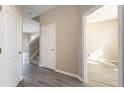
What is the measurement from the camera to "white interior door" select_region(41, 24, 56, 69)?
16.9ft

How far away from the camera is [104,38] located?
297 inches

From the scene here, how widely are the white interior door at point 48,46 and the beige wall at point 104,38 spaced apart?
143 inches

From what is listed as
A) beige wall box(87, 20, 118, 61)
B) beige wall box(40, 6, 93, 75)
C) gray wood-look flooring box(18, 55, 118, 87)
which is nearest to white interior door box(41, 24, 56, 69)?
beige wall box(40, 6, 93, 75)

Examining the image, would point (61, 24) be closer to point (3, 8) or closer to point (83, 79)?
point (83, 79)

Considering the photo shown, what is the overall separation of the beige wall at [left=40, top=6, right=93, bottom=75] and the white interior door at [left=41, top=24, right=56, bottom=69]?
251 mm

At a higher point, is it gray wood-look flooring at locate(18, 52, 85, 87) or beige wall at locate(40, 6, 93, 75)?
beige wall at locate(40, 6, 93, 75)

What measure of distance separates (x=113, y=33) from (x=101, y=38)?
2.55 ft

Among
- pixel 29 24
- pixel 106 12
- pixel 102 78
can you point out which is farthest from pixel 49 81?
pixel 29 24

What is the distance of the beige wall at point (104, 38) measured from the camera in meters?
7.13

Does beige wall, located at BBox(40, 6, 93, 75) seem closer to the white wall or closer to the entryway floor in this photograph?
the entryway floor

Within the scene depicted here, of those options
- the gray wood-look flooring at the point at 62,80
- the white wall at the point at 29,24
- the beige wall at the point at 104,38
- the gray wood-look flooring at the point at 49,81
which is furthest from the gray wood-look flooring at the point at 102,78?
the white wall at the point at 29,24

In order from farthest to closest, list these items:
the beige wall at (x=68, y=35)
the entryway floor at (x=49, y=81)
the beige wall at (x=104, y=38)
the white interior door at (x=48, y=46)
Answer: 1. the beige wall at (x=104, y=38)
2. the white interior door at (x=48, y=46)
3. the beige wall at (x=68, y=35)
4. the entryway floor at (x=49, y=81)

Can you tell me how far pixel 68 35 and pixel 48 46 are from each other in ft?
4.61

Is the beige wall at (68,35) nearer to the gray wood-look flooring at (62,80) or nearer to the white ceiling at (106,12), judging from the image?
the gray wood-look flooring at (62,80)
